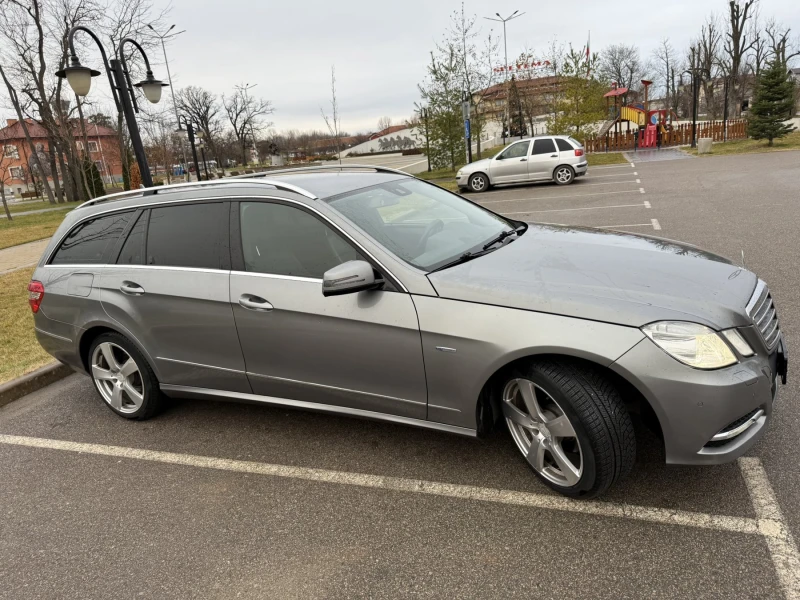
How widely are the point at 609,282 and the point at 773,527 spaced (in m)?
1.26

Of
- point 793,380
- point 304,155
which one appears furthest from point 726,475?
point 304,155

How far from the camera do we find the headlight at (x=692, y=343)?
2.30 meters

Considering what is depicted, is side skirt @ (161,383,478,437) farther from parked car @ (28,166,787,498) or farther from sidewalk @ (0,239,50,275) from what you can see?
sidewalk @ (0,239,50,275)

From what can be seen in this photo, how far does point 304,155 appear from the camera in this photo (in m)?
72.2

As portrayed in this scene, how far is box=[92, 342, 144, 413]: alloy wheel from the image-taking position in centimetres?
396

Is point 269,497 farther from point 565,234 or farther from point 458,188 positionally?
point 458,188

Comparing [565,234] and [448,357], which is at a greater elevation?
[565,234]

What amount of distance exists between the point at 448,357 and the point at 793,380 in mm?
2449

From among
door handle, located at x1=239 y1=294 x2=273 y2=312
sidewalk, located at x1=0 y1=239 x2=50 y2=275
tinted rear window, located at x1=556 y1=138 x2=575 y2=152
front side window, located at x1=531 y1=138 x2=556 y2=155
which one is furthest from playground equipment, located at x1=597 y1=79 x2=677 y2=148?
door handle, located at x1=239 y1=294 x2=273 y2=312

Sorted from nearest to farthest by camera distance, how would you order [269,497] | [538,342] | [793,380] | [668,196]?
[538,342], [269,497], [793,380], [668,196]

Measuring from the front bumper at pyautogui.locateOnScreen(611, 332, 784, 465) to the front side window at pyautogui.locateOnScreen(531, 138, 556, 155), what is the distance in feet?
53.6

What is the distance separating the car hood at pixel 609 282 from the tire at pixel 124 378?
7.69ft

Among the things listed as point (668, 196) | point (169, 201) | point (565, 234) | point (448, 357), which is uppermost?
point (169, 201)

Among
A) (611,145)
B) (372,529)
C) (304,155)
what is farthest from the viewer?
(304,155)
